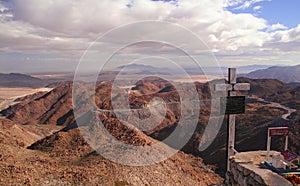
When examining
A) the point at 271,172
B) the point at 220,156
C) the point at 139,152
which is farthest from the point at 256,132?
the point at 271,172

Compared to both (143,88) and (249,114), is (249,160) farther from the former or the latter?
(143,88)

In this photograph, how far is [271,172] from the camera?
357 inches

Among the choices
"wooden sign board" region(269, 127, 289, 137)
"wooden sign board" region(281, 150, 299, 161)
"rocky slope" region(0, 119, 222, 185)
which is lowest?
"rocky slope" region(0, 119, 222, 185)

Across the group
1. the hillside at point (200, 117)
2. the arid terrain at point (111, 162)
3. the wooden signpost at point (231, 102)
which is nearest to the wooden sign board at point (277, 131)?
the wooden signpost at point (231, 102)

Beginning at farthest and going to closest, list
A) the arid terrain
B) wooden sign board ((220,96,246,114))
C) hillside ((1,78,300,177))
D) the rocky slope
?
1. hillside ((1,78,300,177))
2. the arid terrain
3. the rocky slope
4. wooden sign board ((220,96,246,114))

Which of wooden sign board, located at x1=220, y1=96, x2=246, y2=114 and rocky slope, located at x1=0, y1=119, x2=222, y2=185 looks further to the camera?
rocky slope, located at x1=0, y1=119, x2=222, y2=185

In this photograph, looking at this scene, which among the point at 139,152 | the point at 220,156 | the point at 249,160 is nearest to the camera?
the point at 249,160

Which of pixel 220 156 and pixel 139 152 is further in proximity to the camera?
pixel 220 156

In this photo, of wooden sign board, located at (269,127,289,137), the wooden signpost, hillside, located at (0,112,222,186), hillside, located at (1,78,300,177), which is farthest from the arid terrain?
wooden sign board, located at (269,127,289,137)

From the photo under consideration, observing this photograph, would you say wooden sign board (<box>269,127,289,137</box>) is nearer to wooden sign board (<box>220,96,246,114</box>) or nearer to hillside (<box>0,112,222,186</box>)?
wooden sign board (<box>220,96,246,114</box>)

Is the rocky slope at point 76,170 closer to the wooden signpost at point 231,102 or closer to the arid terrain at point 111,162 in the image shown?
the arid terrain at point 111,162

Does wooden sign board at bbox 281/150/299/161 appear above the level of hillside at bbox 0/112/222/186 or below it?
above

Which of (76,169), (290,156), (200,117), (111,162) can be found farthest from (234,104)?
(200,117)

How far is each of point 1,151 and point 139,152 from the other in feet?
28.5
